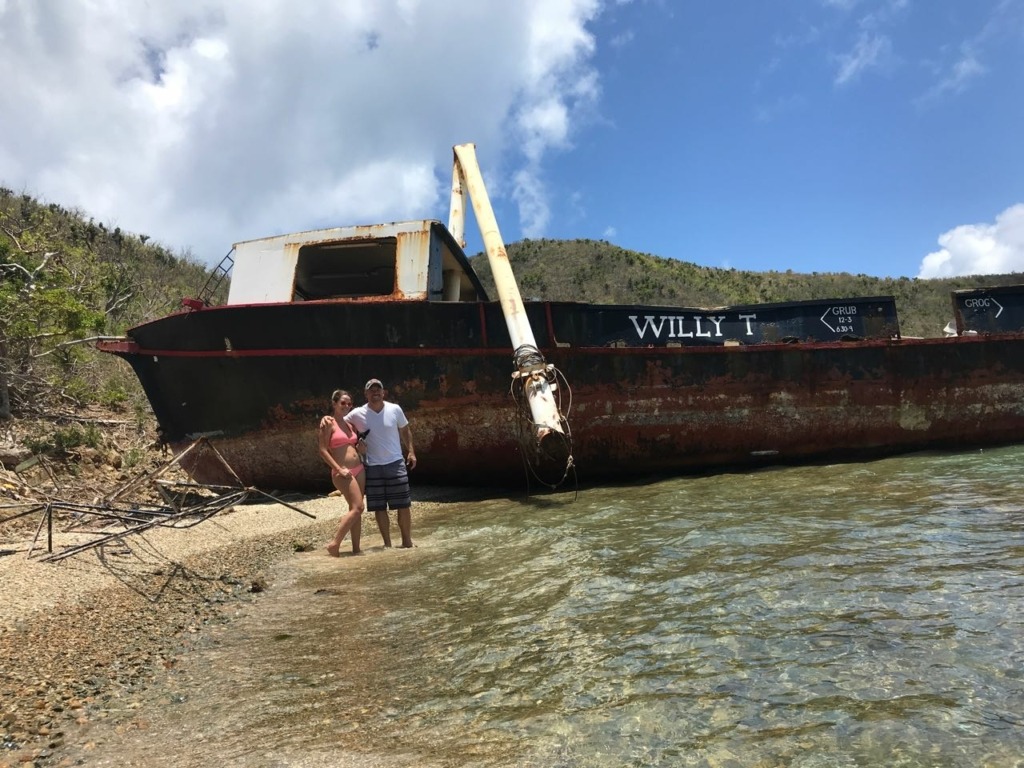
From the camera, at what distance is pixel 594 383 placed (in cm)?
737

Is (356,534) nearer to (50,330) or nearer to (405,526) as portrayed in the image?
(405,526)

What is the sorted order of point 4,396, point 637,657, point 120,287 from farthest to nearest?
1. point 120,287
2. point 4,396
3. point 637,657

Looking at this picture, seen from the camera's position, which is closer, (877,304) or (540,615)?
(540,615)

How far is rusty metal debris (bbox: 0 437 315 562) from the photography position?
13.1ft

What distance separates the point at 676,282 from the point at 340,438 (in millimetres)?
50386

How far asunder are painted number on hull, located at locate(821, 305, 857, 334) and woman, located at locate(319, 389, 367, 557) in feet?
21.1

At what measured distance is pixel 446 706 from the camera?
214 cm


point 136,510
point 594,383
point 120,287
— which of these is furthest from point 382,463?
point 120,287

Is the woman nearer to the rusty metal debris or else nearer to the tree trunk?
the rusty metal debris

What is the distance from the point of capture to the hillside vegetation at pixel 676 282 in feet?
157

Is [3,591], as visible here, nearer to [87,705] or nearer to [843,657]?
[87,705]

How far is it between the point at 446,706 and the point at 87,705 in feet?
4.25

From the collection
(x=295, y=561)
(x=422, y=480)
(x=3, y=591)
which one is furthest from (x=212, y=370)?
(x=3, y=591)

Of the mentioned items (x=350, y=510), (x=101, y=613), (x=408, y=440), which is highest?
(x=408, y=440)
